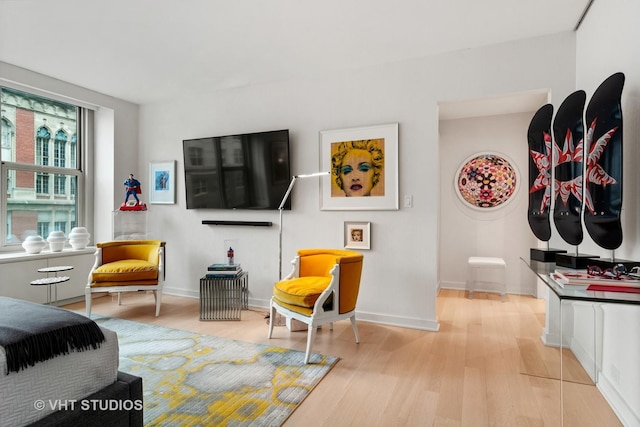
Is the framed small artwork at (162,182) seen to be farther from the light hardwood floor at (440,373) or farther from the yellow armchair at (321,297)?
the yellow armchair at (321,297)

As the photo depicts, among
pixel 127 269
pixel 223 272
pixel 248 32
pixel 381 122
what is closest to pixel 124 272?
pixel 127 269

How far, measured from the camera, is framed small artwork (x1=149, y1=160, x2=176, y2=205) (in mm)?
4645

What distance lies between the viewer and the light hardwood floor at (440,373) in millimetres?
1900

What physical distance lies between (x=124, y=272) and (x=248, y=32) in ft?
8.51

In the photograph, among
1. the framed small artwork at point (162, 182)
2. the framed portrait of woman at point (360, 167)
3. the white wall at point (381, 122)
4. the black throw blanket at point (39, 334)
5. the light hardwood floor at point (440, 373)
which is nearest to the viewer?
the black throw blanket at point (39, 334)

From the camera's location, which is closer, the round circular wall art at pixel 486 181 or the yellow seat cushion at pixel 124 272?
the yellow seat cushion at pixel 124 272

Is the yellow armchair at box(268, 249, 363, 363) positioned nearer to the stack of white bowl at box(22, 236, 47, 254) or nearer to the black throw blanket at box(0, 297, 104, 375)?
the black throw blanket at box(0, 297, 104, 375)

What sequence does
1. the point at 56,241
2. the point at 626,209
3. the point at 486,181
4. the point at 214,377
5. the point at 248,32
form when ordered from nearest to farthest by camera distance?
1. the point at 626,209
2. the point at 214,377
3. the point at 248,32
4. the point at 56,241
5. the point at 486,181

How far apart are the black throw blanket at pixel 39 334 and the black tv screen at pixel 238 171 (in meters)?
2.60

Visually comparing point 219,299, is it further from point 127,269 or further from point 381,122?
point 381,122

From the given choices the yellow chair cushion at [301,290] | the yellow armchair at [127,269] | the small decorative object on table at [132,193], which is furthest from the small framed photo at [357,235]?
the small decorative object on table at [132,193]

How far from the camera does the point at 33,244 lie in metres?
3.84

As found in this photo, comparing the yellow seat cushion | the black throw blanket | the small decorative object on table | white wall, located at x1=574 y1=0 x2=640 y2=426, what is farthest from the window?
white wall, located at x1=574 y1=0 x2=640 y2=426

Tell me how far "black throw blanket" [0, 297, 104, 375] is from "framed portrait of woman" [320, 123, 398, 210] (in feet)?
8.46
